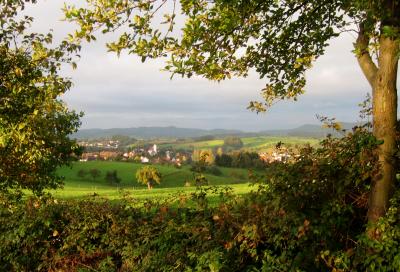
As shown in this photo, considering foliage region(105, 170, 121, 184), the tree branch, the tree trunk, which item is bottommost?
foliage region(105, 170, 121, 184)

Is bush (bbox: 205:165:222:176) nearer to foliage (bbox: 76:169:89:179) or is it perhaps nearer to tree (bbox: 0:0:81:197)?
foliage (bbox: 76:169:89:179)

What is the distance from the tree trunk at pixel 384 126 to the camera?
6.59 metres

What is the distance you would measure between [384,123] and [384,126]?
0.05 metres

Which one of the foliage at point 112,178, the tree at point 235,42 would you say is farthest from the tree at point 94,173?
the tree at point 235,42

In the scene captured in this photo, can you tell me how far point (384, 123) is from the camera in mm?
6684

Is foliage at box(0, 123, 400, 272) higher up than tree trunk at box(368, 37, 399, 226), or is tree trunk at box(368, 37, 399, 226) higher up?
tree trunk at box(368, 37, 399, 226)

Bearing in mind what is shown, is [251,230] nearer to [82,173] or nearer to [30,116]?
[30,116]

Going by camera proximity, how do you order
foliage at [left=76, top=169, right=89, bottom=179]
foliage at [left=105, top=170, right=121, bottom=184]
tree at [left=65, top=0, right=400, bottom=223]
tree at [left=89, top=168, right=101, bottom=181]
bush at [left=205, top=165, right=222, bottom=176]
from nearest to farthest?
tree at [left=65, top=0, right=400, bottom=223], bush at [left=205, top=165, right=222, bottom=176], foliage at [left=105, top=170, right=121, bottom=184], tree at [left=89, top=168, right=101, bottom=181], foliage at [left=76, top=169, right=89, bottom=179]

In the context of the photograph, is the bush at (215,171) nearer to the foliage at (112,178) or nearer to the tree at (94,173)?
the foliage at (112,178)

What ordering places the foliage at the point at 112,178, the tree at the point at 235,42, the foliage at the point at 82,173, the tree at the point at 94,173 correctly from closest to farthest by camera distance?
1. the tree at the point at 235,42
2. the foliage at the point at 112,178
3. the tree at the point at 94,173
4. the foliage at the point at 82,173

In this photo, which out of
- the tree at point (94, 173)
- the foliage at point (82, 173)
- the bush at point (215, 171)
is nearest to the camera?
the bush at point (215, 171)

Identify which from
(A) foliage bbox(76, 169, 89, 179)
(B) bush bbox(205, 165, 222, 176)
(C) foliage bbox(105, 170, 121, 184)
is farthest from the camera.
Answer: (A) foliage bbox(76, 169, 89, 179)

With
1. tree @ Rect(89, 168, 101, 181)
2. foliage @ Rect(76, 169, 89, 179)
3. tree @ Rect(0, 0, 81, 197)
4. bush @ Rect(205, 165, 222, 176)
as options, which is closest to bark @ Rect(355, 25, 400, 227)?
tree @ Rect(0, 0, 81, 197)

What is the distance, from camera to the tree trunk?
6.59 metres
